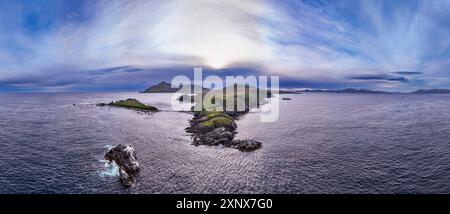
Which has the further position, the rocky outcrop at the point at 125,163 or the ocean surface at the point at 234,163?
the rocky outcrop at the point at 125,163

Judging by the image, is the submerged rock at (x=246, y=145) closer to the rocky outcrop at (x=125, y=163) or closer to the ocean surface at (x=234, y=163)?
the ocean surface at (x=234, y=163)

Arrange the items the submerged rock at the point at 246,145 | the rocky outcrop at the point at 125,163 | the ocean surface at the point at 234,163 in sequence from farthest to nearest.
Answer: the submerged rock at the point at 246,145 < the rocky outcrop at the point at 125,163 < the ocean surface at the point at 234,163

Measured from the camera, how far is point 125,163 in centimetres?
5091

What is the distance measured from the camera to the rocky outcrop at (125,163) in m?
45.7

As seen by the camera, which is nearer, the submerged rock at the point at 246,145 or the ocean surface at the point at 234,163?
the ocean surface at the point at 234,163

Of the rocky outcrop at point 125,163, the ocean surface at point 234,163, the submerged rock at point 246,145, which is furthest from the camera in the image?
the submerged rock at point 246,145

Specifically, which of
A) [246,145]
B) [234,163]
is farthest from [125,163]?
[246,145]

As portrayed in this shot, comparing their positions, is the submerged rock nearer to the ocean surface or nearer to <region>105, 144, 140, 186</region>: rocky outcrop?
the ocean surface

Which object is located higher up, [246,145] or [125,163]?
[125,163]

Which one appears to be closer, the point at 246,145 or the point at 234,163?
the point at 234,163

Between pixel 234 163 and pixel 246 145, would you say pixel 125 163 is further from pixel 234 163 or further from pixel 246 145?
pixel 246 145

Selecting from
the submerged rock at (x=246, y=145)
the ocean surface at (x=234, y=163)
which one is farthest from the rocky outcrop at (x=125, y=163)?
the submerged rock at (x=246, y=145)

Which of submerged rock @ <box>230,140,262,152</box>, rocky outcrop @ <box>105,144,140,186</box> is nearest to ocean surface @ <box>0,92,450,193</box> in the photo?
rocky outcrop @ <box>105,144,140,186</box>
